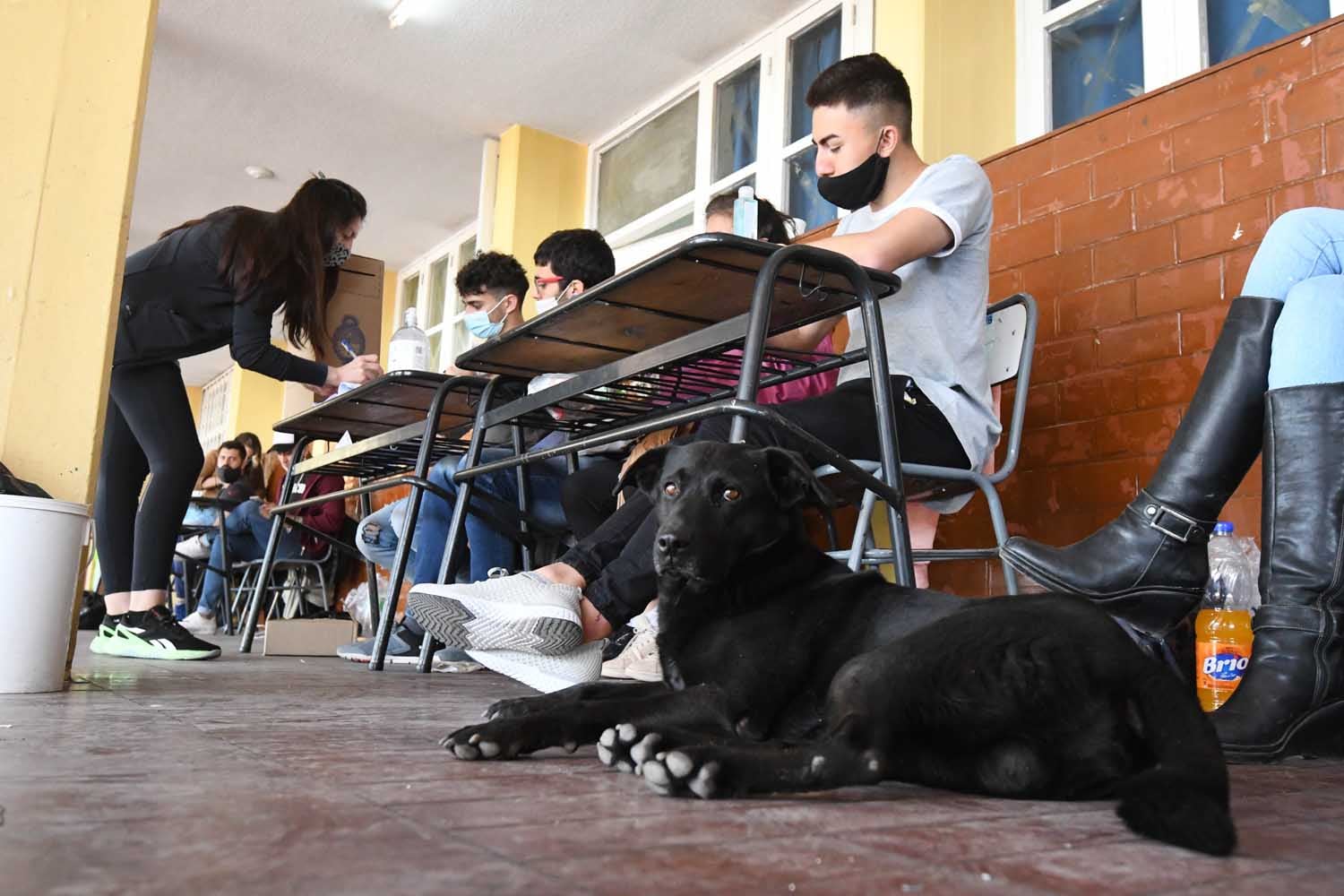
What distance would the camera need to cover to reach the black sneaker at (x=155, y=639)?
2697 mm

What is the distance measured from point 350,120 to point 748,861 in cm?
639

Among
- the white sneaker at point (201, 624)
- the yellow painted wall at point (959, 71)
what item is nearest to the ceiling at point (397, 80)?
the yellow painted wall at point (959, 71)

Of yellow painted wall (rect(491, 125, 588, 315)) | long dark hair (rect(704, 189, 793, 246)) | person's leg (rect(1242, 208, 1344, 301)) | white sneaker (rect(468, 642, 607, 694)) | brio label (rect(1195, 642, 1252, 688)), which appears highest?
yellow painted wall (rect(491, 125, 588, 315))

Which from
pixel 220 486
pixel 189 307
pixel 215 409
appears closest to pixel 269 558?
pixel 189 307

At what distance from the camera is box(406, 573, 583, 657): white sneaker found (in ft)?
6.01

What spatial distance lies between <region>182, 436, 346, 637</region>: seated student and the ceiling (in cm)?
209

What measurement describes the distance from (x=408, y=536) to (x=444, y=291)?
5782mm

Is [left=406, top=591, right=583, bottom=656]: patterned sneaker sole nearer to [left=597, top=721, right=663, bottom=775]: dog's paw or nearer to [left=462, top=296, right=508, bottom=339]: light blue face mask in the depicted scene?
[left=597, top=721, right=663, bottom=775]: dog's paw

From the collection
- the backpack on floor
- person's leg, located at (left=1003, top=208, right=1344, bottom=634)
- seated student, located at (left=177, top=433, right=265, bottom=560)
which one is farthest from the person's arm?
seated student, located at (left=177, top=433, right=265, bottom=560)

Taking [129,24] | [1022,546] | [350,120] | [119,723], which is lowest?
[119,723]

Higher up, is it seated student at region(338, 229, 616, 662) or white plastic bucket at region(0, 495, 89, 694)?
seated student at region(338, 229, 616, 662)

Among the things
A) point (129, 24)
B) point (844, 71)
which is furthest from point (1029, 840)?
point (129, 24)

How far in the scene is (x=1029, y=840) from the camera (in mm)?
826

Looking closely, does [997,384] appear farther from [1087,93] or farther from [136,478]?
[136,478]
